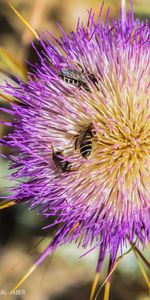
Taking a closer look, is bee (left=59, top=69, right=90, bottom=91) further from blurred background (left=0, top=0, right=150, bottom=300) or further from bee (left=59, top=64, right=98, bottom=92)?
blurred background (left=0, top=0, right=150, bottom=300)

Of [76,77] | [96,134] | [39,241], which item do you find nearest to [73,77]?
Result: [76,77]

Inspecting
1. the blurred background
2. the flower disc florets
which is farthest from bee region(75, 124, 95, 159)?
the blurred background

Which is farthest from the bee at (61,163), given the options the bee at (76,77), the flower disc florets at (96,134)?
the bee at (76,77)

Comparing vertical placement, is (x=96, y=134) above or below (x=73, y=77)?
below

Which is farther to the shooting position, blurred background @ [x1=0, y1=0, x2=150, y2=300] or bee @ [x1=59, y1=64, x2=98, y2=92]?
blurred background @ [x1=0, y1=0, x2=150, y2=300]

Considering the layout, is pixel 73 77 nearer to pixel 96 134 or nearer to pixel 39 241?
pixel 96 134

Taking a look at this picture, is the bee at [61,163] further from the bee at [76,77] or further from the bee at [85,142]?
the bee at [76,77]

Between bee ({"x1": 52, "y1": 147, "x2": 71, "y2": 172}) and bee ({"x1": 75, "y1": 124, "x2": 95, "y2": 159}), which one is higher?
bee ({"x1": 75, "y1": 124, "x2": 95, "y2": 159})
